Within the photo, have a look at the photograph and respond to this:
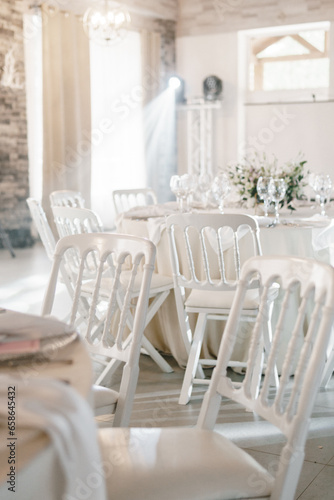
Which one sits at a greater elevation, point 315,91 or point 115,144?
point 315,91

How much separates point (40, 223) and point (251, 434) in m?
1.92

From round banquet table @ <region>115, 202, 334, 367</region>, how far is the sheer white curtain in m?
4.97

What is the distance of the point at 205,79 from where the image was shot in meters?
9.27

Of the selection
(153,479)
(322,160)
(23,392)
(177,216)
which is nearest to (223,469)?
(153,479)

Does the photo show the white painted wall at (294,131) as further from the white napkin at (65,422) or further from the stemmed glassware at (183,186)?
the white napkin at (65,422)

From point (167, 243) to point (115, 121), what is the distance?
577 cm

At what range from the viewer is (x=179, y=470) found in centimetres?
137

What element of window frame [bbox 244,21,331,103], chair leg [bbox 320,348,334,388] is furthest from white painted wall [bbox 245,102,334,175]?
chair leg [bbox 320,348,334,388]

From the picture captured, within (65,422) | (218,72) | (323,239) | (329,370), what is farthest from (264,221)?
(218,72)

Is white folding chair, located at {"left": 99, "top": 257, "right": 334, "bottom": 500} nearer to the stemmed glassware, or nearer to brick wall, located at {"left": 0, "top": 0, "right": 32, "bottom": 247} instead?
the stemmed glassware

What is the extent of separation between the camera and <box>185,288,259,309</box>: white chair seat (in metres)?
3.01

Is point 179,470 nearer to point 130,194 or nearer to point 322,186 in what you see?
point 322,186

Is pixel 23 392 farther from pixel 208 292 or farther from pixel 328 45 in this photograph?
pixel 328 45

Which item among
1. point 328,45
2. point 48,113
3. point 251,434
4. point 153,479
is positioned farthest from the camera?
point 328,45
